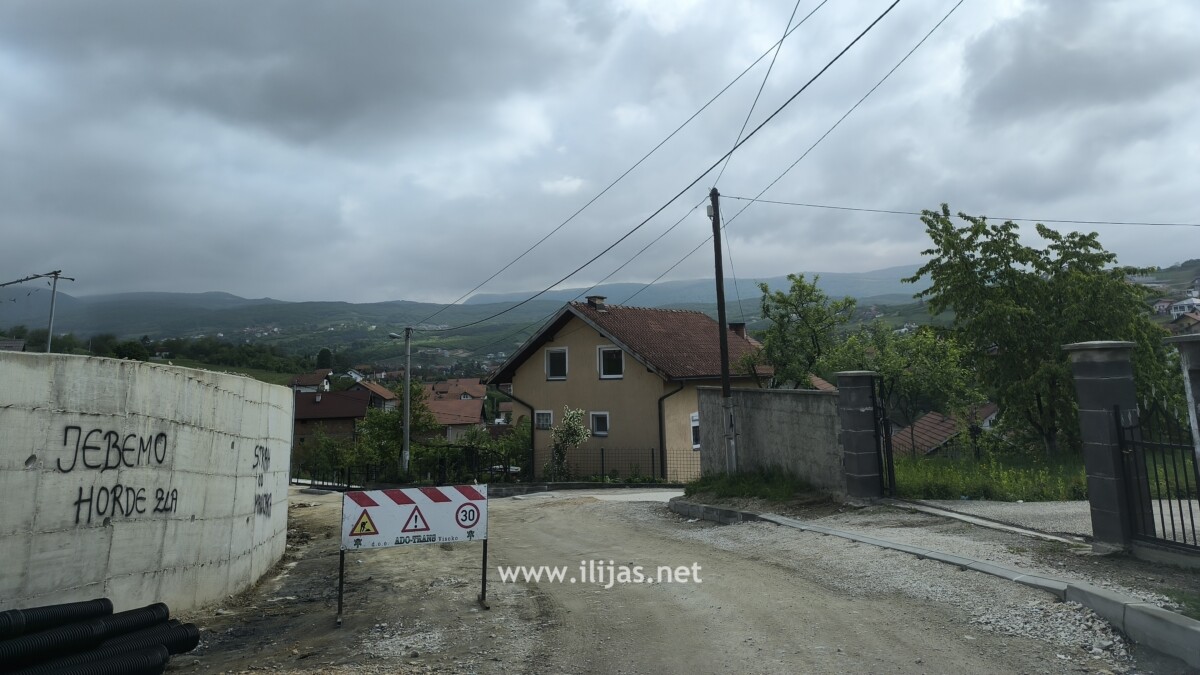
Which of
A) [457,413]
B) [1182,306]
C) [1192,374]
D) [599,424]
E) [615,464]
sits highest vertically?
[1182,306]

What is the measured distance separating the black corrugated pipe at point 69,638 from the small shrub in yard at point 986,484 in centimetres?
1044

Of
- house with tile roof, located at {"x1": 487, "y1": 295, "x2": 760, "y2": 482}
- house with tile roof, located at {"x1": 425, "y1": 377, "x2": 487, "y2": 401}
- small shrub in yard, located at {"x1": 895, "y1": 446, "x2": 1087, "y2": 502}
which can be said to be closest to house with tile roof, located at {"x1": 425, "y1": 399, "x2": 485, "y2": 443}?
house with tile roof, located at {"x1": 425, "y1": 377, "x2": 487, "y2": 401}

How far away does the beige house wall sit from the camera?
2777 centimetres

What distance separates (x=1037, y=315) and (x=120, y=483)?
19.6m

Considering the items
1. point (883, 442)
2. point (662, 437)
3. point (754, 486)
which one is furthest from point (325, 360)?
point (883, 442)

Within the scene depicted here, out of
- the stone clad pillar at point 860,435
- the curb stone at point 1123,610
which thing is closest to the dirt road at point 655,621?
the curb stone at point 1123,610

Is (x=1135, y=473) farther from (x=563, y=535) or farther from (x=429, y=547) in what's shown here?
(x=429, y=547)

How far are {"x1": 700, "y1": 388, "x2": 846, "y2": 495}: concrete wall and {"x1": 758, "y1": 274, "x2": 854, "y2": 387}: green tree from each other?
9905 mm

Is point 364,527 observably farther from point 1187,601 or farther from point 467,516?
point 1187,601

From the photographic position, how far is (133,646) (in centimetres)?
525

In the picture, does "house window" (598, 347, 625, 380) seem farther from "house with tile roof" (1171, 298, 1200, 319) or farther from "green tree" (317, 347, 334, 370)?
"house with tile roof" (1171, 298, 1200, 319)

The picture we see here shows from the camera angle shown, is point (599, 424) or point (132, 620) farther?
point (599, 424)

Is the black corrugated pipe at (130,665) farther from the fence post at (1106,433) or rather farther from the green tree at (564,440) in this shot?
the green tree at (564,440)

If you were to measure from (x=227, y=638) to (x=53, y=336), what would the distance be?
18.9 meters
